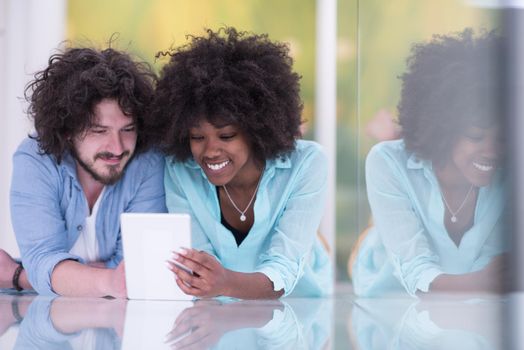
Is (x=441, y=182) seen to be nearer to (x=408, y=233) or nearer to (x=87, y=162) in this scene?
(x=408, y=233)

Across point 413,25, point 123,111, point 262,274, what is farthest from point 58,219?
point 413,25

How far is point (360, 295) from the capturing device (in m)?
1.73

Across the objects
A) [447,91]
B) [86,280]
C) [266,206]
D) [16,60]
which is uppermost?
[16,60]

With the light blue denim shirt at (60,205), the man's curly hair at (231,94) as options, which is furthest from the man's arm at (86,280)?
the man's curly hair at (231,94)

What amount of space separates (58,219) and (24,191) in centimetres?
10

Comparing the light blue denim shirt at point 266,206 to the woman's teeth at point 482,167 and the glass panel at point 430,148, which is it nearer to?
the glass panel at point 430,148

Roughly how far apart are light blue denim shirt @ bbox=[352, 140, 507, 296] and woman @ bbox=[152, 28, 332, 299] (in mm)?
152

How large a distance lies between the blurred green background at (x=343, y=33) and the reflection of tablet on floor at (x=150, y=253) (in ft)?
1.67

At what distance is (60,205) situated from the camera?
173 cm

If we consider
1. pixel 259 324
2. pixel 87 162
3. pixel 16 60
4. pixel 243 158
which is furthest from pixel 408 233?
pixel 16 60

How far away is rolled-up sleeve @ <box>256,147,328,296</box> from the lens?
165 centimetres

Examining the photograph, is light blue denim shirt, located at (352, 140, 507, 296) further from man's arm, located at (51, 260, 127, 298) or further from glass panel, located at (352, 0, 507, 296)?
man's arm, located at (51, 260, 127, 298)

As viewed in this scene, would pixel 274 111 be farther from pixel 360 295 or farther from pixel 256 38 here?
pixel 360 295

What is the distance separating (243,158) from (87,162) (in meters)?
0.37
